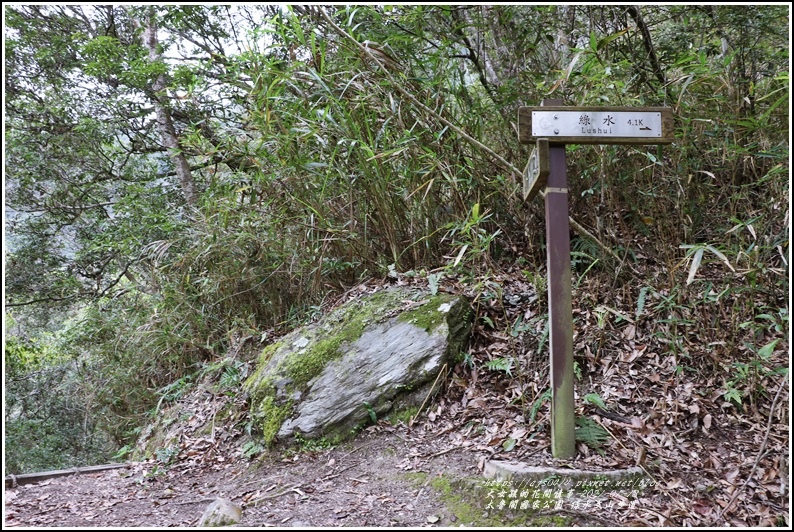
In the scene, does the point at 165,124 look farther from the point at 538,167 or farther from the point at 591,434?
the point at 591,434

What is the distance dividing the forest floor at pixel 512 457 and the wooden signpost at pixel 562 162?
0.26m

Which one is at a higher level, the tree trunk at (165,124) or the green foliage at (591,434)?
the tree trunk at (165,124)

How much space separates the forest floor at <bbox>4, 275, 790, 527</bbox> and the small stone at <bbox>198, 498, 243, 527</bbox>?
0.06 meters

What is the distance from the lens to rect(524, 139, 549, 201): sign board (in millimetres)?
2270

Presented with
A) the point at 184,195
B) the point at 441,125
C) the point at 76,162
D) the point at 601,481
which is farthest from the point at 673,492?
the point at 76,162

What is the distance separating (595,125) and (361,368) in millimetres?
1913

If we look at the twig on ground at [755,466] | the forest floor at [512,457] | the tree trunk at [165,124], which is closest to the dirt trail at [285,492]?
the forest floor at [512,457]

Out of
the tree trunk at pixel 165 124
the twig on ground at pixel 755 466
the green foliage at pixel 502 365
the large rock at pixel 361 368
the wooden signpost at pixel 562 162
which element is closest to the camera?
the twig on ground at pixel 755 466

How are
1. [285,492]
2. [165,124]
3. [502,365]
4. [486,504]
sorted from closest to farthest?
[486,504]
[285,492]
[502,365]
[165,124]

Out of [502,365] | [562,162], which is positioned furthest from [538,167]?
[502,365]

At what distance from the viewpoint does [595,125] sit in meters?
2.28

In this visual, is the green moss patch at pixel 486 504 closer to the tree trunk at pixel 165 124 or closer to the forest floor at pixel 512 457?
the forest floor at pixel 512 457

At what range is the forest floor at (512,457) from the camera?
2090 millimetres

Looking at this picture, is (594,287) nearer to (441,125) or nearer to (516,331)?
(516,331)
